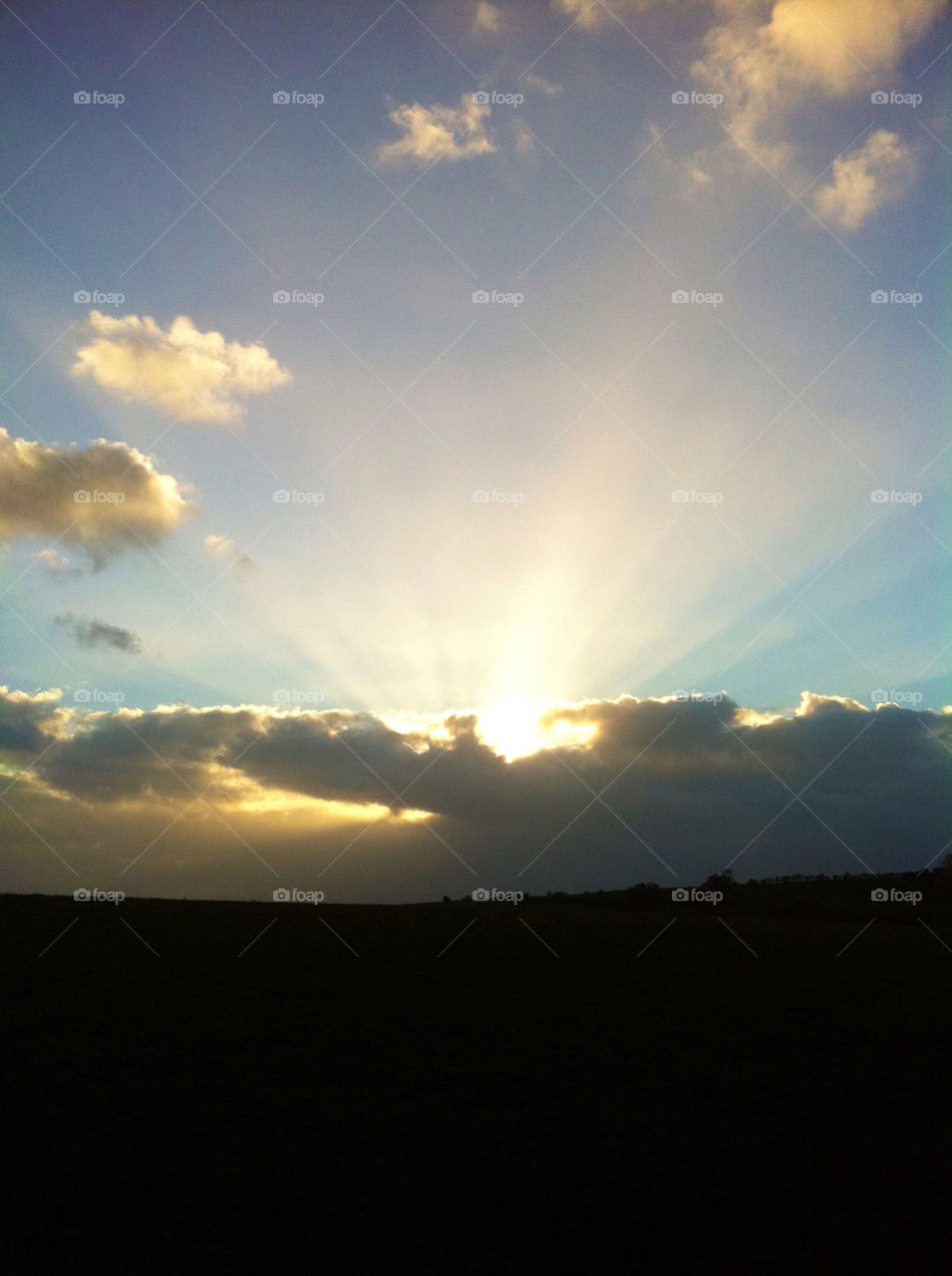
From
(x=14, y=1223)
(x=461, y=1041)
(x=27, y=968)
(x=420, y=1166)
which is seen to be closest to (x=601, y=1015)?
(x=461, y=1041)

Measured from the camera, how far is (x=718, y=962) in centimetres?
2745

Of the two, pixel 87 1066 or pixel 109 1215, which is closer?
pixel 109 1215

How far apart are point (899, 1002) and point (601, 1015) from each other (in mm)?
7765

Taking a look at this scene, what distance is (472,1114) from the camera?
42.1 ft

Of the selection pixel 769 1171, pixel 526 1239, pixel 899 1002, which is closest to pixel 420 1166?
pixel 526 1239

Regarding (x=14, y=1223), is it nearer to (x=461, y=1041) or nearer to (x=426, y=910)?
(x=461, y=1041)

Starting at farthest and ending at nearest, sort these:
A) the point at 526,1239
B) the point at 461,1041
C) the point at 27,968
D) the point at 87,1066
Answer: the point at 27,968, the point at 461,1041, the point at 87,1066, the point at 526,1239

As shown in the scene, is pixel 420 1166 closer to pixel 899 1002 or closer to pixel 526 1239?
pixel 526 1239

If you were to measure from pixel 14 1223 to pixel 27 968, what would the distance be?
1744cm

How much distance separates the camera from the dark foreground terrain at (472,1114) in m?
9.09

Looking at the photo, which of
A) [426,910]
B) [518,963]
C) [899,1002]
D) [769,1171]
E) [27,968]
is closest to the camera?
[769,1171]

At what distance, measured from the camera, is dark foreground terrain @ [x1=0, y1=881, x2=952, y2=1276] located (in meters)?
9.09

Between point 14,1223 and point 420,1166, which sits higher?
point 420,1166

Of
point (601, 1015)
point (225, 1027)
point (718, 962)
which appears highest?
point (718, 962)
